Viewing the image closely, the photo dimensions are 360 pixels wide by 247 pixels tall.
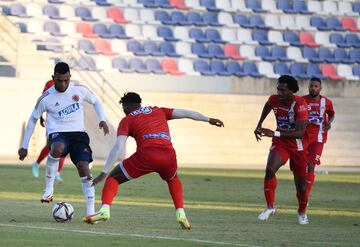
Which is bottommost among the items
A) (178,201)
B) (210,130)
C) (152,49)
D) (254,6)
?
(210,130)

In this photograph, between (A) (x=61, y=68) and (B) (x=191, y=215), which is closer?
(A) (x=61, y=68)

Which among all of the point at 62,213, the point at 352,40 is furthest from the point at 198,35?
the point at 62,213

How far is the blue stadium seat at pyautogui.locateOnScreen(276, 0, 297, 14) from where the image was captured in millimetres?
39875

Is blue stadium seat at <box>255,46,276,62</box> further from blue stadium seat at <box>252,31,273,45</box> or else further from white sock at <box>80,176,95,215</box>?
white sock at <box>80,176,95,215</box>

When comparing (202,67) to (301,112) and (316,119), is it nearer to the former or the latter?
(316,119)

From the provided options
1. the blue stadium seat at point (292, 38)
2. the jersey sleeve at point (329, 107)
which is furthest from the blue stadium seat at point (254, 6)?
the jersey sleeve at point (329, 107)

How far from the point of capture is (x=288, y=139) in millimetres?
15531

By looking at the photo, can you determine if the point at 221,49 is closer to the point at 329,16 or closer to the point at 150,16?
the point at 150,16

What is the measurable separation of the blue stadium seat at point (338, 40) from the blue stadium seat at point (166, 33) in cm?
627

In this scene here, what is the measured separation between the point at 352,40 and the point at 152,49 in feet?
26.2

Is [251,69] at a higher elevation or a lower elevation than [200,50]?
lower

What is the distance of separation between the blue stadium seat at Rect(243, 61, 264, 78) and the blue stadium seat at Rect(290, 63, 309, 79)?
4.32ft

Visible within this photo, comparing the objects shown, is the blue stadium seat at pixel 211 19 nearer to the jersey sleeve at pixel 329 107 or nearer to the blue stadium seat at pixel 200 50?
the blue stadium seat at pixel 200 50

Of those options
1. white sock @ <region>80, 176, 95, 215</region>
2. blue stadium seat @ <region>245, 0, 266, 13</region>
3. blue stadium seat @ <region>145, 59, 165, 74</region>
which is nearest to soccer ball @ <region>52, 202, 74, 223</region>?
white sock @ <region>80, 176, 95, 215</region>
